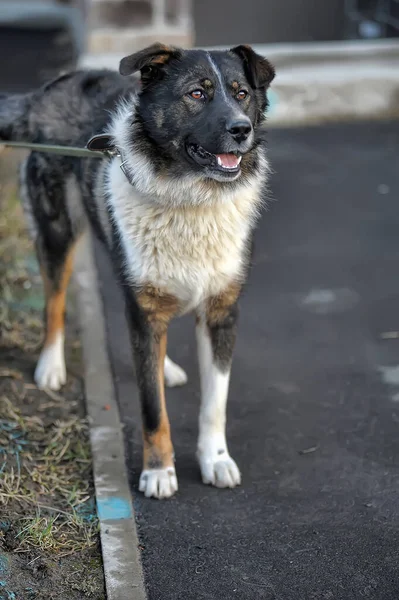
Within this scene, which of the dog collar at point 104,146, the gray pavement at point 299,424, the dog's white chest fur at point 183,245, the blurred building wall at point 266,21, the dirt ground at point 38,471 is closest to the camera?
the dirt ground at point 38,471

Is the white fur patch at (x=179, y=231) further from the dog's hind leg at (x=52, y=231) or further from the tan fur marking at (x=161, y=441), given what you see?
the dog's hind leg at (x=52, y=231)

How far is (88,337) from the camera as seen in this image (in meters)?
5.32

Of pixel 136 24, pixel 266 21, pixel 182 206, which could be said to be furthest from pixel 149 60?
pixel 266 21

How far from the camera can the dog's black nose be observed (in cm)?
341

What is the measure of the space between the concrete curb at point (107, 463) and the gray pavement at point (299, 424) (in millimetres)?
63

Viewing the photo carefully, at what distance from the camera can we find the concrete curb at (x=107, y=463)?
11.2ft

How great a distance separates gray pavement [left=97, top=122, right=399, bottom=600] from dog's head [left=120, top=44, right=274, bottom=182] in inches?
55.0

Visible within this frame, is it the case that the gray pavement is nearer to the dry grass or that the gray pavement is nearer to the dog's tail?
the dry grass

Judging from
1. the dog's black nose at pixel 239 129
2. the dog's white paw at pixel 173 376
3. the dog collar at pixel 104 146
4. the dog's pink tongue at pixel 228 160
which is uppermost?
the dog's black nose at pixel 239 129

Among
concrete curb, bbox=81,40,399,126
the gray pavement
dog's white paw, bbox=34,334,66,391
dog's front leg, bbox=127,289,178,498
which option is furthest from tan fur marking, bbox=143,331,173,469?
concrete curb, bbox=81,40,399,126

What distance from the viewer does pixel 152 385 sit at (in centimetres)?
388

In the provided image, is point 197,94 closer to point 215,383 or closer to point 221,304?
point 221,304

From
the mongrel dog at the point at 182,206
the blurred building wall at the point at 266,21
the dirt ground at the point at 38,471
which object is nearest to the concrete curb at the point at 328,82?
the blurred building wall at the point at 266,21

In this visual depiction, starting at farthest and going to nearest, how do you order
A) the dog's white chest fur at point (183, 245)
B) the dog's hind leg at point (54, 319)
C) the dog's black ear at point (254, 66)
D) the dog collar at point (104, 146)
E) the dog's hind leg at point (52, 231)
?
1. the dog's hind leg at point (54, 319)
2. the dog's hind leg at point (52, 231)
3. the dog collar at point (104, 146)
4. the dog's white chest fur at point (183, 245)
5. the dog's black ear at point (254, 66)
